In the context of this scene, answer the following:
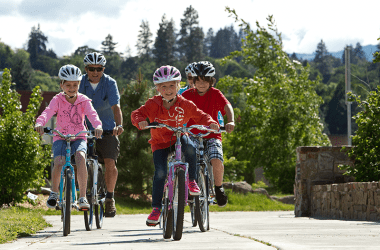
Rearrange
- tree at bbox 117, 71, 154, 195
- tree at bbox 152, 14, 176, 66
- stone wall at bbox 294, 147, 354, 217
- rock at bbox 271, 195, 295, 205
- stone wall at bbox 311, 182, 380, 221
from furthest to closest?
tree at bbox 152, 14, 176, 66 < rock at bbox 271, 195, 295, 205 < tree at bbox 117, 71, 154, 195 < stone wall at bbox 294, 147, 354, 217 < stone wall at bbox 311, 182, 380, 221

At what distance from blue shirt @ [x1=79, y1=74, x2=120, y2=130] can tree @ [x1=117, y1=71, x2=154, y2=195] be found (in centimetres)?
869

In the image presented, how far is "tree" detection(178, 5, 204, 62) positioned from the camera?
147500mm

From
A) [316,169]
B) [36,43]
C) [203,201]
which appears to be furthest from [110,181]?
[36,43]

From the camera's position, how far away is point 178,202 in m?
5.80

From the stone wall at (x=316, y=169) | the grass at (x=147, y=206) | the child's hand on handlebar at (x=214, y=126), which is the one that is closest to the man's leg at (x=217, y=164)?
the child's hand on handlebar at (x=214, y=126)

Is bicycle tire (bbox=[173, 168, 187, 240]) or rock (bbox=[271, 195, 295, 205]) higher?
bicycle tire (bbox=[173, 168, 187, 240])

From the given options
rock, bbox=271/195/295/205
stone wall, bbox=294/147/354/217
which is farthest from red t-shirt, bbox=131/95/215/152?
rock, bbox=271/195/295/205

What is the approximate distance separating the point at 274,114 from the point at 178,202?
19906 mm

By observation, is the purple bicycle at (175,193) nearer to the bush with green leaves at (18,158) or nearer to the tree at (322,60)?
the bush with green leaves at (18,158)

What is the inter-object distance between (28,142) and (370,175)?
8006 mm

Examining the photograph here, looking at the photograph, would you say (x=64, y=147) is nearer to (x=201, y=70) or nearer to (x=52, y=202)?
(x=52, y=202)

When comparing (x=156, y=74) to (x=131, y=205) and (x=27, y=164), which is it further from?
(x=131, y=205)

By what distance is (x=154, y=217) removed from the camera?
6324 mm

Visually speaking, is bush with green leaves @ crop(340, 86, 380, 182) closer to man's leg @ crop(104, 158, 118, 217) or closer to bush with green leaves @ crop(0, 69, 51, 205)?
man's leg @ crop(104, 158, 118, 217)
